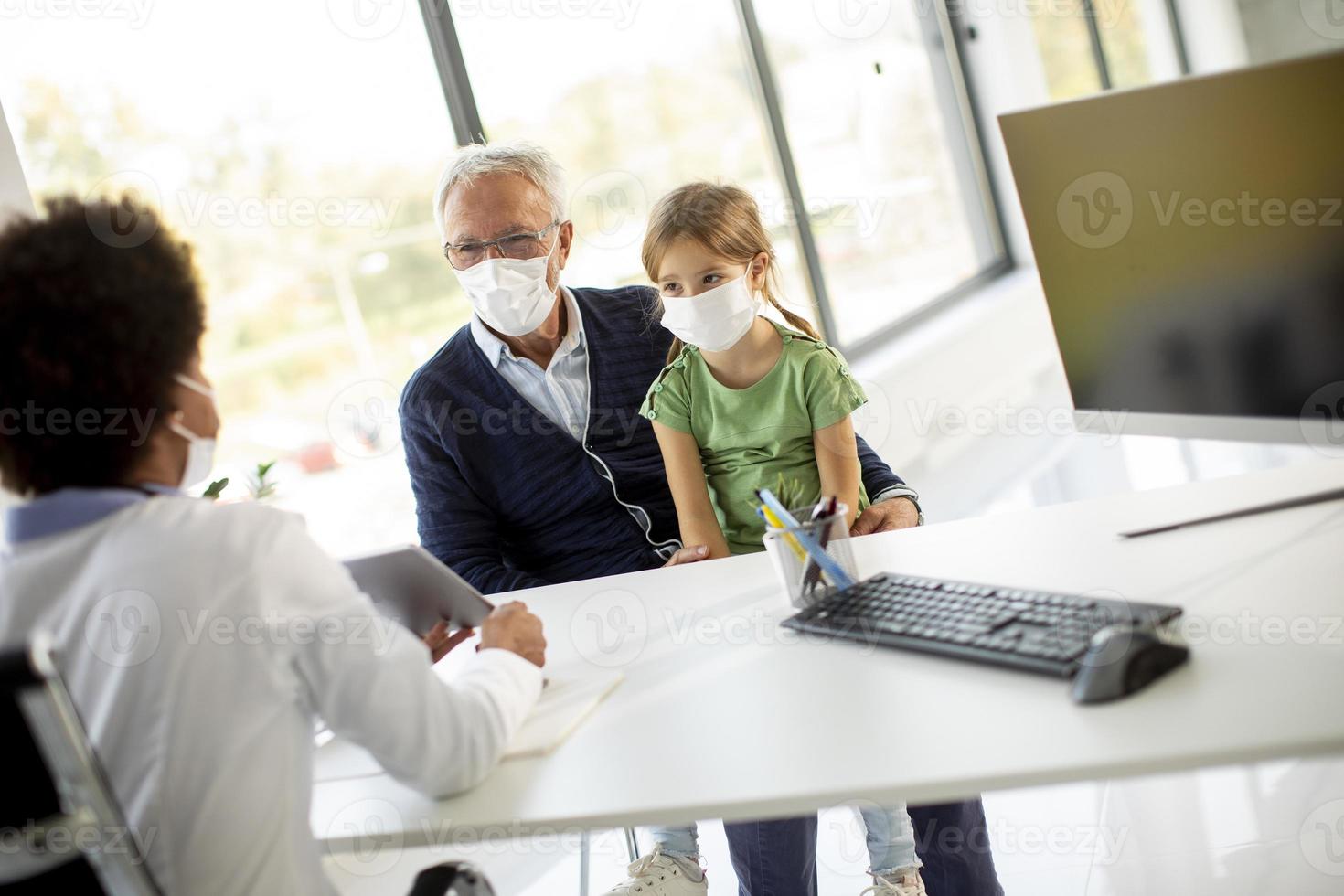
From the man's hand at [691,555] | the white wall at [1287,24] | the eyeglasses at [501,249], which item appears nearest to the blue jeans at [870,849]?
the man's hand at [691,555]

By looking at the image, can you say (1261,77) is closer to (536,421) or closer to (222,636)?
(222,636)

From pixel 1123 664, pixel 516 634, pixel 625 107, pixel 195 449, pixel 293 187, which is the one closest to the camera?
pixel 1123 664

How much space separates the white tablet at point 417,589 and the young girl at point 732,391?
21.2 inches

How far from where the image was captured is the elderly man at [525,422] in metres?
2.12

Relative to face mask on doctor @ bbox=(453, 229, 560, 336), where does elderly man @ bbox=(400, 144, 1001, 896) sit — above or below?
below

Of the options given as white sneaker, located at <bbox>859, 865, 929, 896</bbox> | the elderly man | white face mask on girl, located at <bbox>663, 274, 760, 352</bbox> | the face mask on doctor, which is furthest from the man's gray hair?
white sneaker, located at <bbox>859, 865, 929, 896</bbox>

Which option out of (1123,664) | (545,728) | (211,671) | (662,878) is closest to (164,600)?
(211,671)

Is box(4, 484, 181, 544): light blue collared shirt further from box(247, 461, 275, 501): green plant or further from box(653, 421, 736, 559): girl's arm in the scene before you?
box(653, 421, 736, 559): girl's arm

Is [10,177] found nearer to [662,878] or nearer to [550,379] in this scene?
[550,379]

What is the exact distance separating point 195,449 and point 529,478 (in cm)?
97

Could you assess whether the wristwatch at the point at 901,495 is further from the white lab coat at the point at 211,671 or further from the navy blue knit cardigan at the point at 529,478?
the white lab coat at the point at 211,671

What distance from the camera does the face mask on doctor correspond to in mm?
2105

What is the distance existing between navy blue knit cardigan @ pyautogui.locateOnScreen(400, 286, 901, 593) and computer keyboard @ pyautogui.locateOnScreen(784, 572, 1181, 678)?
768 mm

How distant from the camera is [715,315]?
1.96 m
